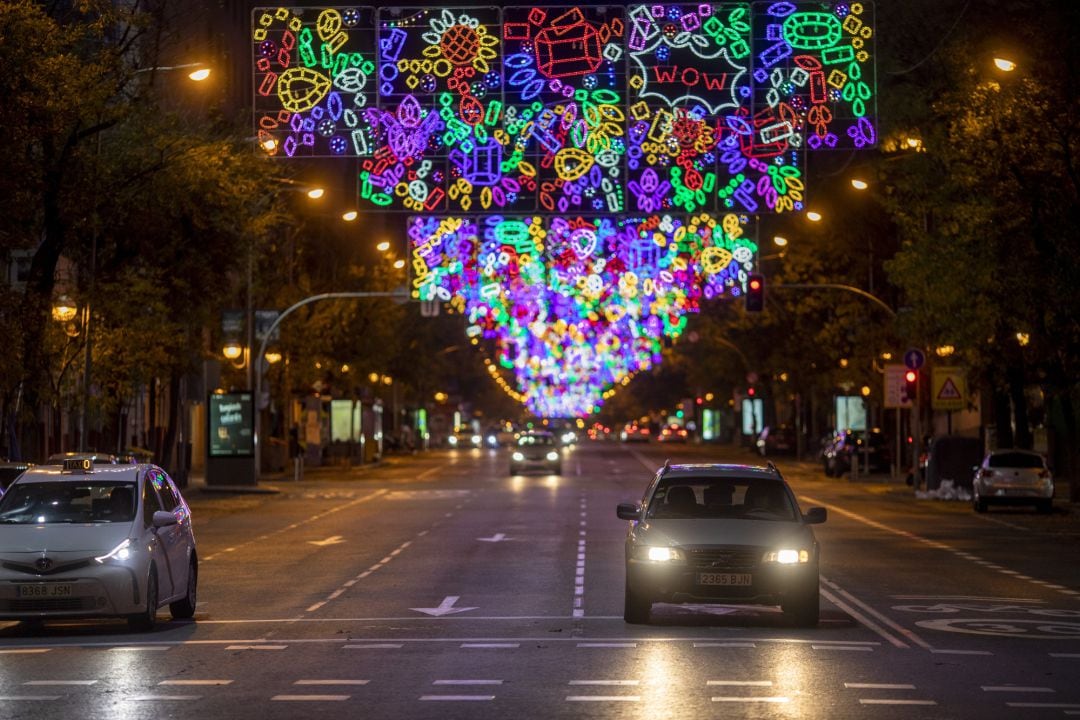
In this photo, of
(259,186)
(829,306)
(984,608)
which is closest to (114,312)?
(259,186)

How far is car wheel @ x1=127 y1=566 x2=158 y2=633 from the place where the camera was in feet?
60.4

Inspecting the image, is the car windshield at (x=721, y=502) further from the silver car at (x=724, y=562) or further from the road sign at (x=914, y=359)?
the road sign at (x=914, y=359)

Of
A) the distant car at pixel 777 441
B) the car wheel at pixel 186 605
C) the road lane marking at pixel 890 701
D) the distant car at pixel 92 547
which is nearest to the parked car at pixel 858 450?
the distant car at pixel 777 441

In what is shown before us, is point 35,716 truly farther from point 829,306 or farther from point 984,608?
point 829,306

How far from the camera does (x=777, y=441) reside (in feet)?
301

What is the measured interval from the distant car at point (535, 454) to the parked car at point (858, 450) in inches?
386

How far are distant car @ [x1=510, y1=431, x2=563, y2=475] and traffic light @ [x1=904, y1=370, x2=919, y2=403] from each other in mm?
17786

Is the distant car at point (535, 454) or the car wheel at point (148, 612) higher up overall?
the distant car at point (535, 454)

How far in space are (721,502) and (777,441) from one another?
72.6 m

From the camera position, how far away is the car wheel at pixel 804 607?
1847 cm

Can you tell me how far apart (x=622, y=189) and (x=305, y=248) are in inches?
1383

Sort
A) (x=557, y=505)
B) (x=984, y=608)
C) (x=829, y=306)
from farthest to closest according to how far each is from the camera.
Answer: (x=829, y=306) < (x=557, y=505) < (x=984, y=608)

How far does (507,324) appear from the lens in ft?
333

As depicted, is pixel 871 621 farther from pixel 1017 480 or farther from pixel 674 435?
pixel 674 435
